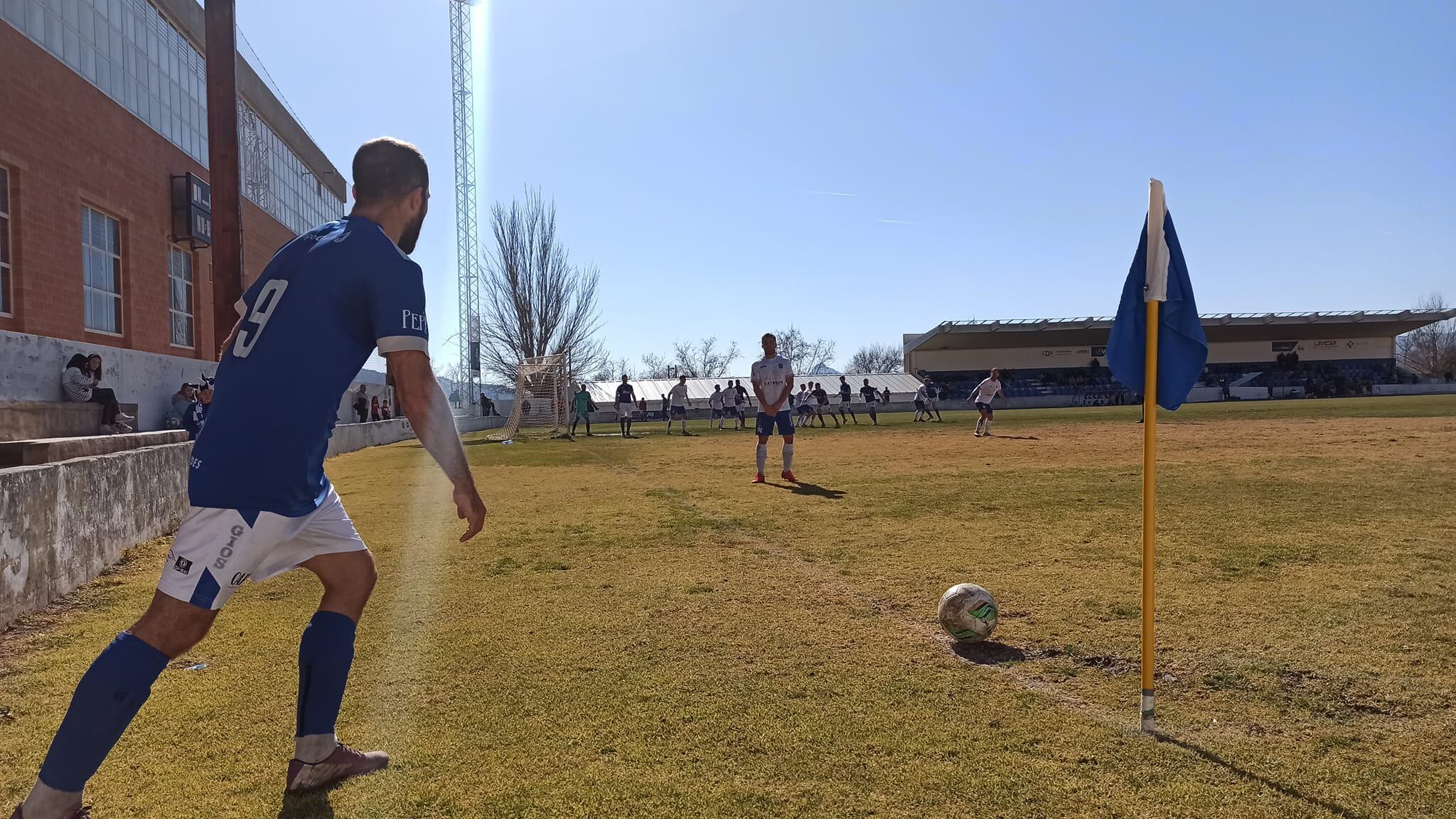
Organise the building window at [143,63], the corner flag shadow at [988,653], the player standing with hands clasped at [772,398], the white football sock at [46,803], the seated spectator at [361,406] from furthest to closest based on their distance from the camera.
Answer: the seated spectator at [361,406] < the building window at [143,63] < the player standing with hands clasped at [772,398] < the corner flag shadow at [988,653] < the white football sock at [46,803]

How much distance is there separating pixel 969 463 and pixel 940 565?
8574 millimetres

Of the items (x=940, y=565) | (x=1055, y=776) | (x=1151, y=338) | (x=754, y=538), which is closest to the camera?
(x=1055, y=776)

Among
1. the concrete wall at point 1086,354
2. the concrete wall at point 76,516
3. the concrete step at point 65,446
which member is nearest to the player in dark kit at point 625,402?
the concrete step at point 65,446

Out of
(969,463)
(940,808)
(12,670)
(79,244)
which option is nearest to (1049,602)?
(940,808)

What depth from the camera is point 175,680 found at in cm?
386

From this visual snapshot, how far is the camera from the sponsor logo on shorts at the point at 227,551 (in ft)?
7.51

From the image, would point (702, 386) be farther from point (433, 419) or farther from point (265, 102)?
point (433, 419)

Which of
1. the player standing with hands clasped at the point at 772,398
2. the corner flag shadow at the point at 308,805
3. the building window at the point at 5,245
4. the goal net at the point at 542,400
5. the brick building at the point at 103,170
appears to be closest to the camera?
the corner flag shadow at the point at 308,805

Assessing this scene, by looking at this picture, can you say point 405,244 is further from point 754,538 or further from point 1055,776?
point 754,538

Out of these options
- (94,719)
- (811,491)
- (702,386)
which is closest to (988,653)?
(94,719)

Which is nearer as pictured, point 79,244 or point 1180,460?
point 1180,460

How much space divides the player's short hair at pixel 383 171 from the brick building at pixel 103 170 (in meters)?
12.8

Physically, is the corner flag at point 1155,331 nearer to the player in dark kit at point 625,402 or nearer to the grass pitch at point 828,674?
the grass pitch at point 828,674

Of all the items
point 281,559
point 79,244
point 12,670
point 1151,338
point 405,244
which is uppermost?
point 79,244
